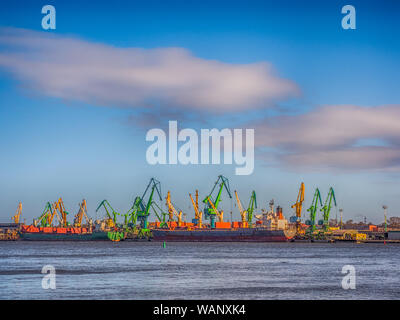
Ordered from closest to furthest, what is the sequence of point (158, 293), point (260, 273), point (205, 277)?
1. point (158, 293)
2. point (205, 277)
3. point (260, 273)

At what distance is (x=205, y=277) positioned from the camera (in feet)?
195

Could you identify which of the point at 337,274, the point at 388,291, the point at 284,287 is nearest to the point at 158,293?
the point at 284,287

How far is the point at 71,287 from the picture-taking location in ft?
160
